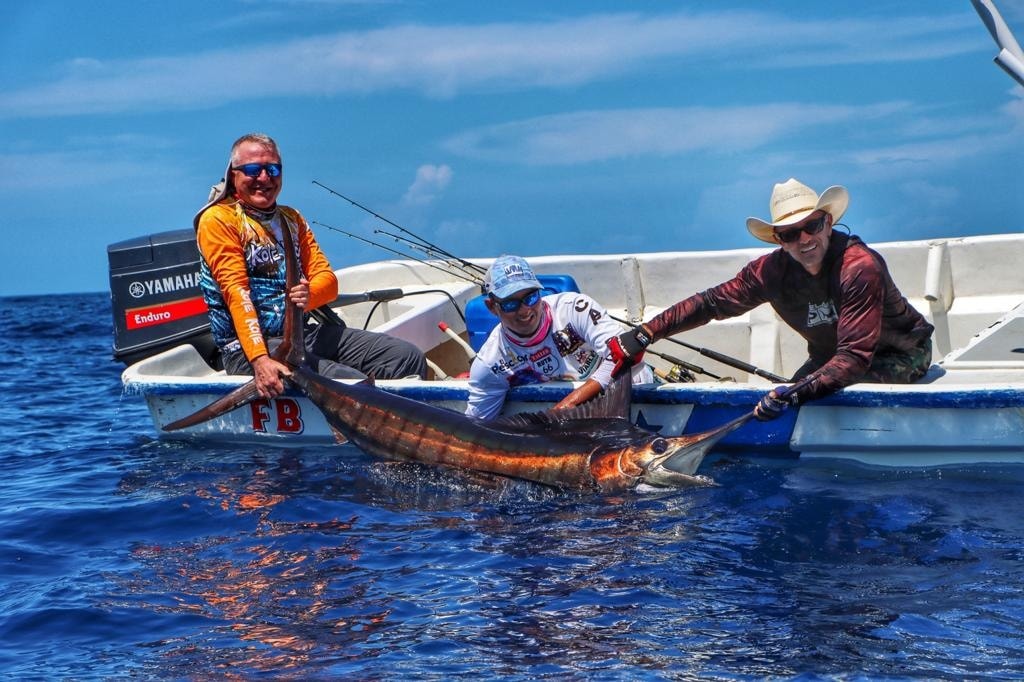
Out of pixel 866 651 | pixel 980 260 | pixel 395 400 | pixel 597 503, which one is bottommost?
pixel 866 651

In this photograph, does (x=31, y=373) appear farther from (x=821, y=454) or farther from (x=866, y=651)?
(x=866, y=651)

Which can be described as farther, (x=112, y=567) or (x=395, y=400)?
(x=395, y=400)

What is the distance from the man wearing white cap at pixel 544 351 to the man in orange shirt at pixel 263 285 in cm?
111

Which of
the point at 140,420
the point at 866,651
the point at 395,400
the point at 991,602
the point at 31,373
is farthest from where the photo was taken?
the point at 31,373

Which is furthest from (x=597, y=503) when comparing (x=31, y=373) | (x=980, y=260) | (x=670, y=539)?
(x=31, y=373)

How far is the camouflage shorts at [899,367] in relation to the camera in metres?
6.05

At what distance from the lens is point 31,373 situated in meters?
15.0

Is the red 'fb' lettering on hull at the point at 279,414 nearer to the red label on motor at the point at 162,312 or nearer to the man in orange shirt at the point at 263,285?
the man in orange shirt at the point at 263,285

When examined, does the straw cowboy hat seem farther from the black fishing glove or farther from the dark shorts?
the dark shorts

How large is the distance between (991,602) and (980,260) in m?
5.08

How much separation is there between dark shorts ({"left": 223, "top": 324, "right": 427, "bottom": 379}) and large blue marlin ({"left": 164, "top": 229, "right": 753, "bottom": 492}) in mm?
268

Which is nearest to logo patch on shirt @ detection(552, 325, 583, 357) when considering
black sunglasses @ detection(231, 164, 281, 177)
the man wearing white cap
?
the man wearing white cap

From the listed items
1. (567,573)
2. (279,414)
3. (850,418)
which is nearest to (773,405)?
(850,418)

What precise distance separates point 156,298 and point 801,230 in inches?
180
